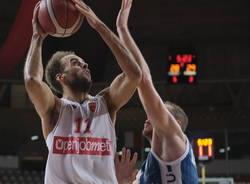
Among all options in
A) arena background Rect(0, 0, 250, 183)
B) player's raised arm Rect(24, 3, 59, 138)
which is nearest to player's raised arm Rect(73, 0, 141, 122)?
player's raised arm Rect(24, 3, 59, 138)

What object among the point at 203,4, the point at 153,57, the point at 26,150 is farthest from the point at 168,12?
the point at 26,150

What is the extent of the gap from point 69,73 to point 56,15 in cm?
36

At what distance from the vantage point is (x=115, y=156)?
102 inches

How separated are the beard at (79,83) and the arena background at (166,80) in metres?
6.28

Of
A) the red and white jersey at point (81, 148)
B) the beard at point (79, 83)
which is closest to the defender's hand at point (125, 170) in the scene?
the red and white jersey at point (81, 148)

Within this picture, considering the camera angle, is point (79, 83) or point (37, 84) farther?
point (79, 83)

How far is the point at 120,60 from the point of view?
2.46 metres

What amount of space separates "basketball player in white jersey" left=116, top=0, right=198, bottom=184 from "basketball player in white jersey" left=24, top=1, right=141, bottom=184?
16.8 inches

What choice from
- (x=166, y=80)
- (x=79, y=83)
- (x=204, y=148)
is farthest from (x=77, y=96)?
(x=166, y=80)

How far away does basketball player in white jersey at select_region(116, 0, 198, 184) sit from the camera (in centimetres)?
299

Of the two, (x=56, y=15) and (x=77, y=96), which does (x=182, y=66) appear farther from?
(x=56, y=15)

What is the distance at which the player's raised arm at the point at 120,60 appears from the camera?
8.07ft

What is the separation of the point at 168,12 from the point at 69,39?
3560 mm

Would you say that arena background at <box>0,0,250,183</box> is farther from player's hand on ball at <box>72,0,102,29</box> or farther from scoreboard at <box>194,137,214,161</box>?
player's hand on ball at <box>72,0,102,29</box>
